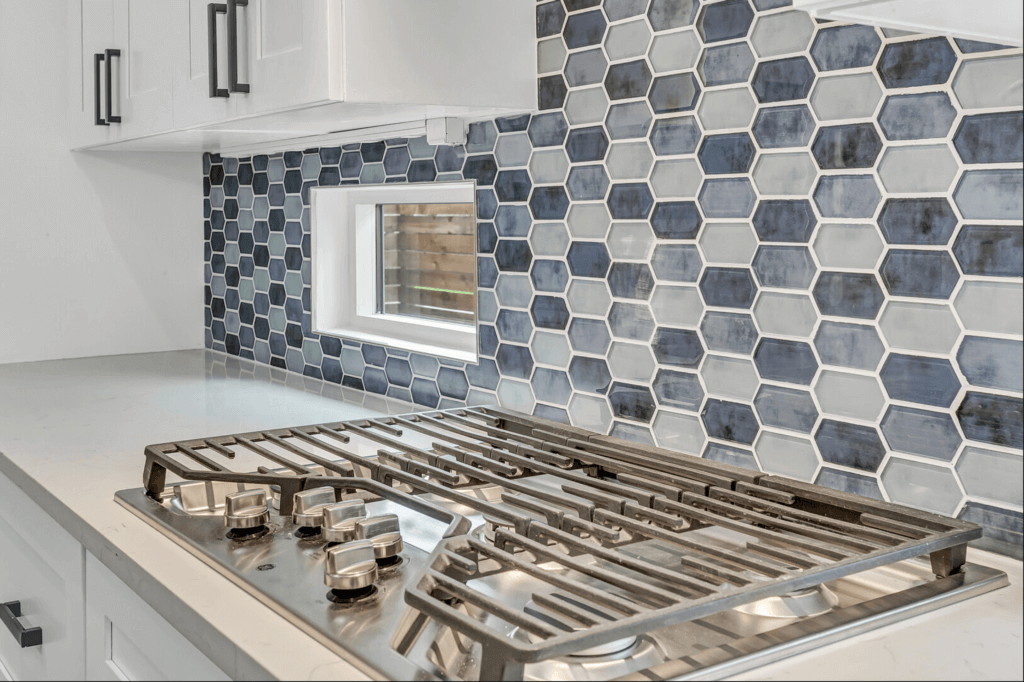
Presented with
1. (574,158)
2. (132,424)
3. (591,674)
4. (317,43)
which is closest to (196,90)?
(317,43)

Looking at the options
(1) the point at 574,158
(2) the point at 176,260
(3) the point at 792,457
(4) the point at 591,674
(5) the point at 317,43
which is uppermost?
(5) the point at 317,43

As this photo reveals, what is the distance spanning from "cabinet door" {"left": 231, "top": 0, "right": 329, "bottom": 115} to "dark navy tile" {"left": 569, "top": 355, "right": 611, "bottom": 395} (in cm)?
59

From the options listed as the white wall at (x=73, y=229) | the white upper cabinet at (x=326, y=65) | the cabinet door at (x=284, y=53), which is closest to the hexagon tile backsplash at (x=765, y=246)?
the white upper cabinet at (x=326, y=65)

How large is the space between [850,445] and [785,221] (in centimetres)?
31

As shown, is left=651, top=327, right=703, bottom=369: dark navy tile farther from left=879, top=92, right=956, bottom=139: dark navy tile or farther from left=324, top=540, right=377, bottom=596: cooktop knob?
left=324, top=540, right=377, bottom=596: cooktop knob

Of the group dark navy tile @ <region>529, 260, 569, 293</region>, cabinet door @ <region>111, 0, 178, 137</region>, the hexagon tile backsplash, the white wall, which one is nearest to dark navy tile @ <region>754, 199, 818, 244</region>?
the hexagon tile backsplash

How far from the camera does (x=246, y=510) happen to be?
3.59ft

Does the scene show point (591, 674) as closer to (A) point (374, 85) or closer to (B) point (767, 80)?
(B) point (767, 80)

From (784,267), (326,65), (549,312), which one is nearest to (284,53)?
(326,65)

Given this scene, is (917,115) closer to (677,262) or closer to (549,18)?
(677,262)

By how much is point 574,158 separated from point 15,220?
1.68m

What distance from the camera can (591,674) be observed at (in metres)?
0.85

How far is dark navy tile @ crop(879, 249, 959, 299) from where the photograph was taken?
1095 mm

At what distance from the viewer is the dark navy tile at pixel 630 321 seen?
1487mm
